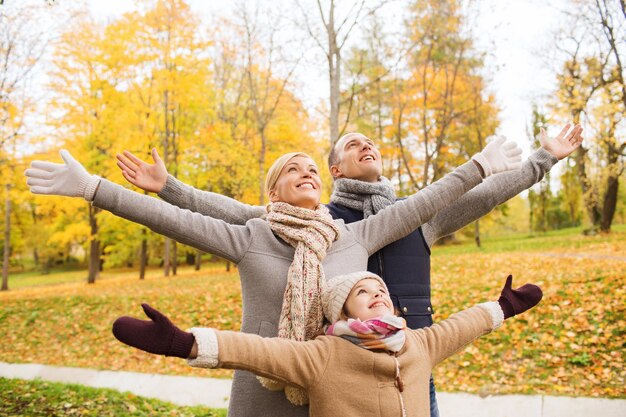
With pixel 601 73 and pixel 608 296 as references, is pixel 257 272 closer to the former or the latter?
pixel 608 296

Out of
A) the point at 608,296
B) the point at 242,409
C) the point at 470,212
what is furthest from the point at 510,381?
the point at 242,409

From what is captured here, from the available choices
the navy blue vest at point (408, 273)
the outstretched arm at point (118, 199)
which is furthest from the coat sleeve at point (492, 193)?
the outstretched arm at point (118, 199)

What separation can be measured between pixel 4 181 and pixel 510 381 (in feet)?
45.5

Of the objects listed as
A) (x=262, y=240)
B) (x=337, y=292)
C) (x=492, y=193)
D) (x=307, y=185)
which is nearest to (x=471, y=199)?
(x=492, y=193)

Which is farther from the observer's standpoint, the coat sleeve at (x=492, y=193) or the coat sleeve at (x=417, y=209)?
the coat sleeve at (x=492, y=193)

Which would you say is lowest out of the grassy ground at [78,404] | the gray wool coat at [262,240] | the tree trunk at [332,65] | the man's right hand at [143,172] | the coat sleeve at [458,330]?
the grassy ground at [78,404]

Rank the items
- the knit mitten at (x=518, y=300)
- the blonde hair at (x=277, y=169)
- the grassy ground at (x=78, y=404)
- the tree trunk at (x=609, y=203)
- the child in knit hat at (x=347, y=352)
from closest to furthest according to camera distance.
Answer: the child in knit hat at (x=347, y=352)
the knit mitten at (x=518, y=300)
the blonde hair at (x=277, y=169)
the grassy ground at (x=78, y=404)
the tree trunk at (x=609, y=203)

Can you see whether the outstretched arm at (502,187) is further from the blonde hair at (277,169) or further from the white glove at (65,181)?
the white glove at (65,181)

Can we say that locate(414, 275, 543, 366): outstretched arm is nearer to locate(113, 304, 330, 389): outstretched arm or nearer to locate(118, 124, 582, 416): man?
locate(118, 124, 582, 416): man

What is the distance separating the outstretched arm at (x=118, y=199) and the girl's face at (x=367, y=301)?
27.1 inches

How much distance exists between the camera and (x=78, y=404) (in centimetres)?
609

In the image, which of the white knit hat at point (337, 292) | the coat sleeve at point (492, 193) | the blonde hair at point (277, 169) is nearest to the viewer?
the white knit hat at point (337, 292)

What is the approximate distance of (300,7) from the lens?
1054 centimetres

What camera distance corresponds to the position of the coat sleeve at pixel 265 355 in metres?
1.70
